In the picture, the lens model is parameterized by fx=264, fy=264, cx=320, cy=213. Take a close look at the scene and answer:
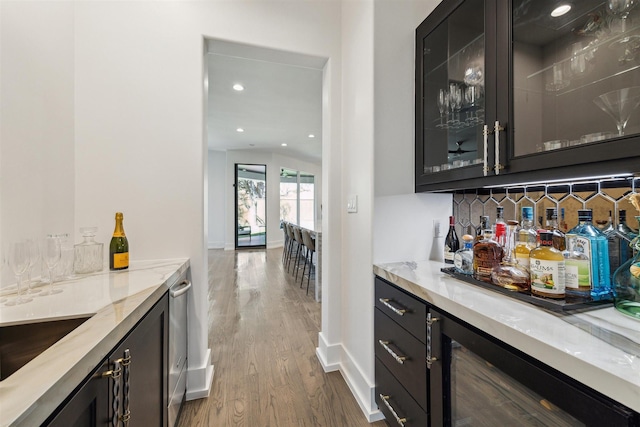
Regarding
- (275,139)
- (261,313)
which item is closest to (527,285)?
(261,313)

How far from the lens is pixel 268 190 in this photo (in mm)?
7914

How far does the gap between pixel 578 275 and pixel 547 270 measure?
8 cm

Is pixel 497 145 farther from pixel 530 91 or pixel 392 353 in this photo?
pixel 392 353

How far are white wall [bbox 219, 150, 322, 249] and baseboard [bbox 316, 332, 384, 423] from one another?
5.97m

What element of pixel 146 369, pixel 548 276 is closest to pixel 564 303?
pixel 548 276

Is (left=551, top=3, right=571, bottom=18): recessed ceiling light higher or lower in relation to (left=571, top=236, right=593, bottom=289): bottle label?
higher

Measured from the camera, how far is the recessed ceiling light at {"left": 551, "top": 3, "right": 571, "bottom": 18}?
934 millimetres

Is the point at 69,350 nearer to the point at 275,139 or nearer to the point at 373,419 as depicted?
the point at 373,419

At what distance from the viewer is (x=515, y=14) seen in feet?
3.44

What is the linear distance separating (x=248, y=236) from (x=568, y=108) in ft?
24.5

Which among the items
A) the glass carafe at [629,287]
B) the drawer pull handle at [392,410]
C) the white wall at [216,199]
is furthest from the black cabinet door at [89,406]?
the white wall at [216,199]

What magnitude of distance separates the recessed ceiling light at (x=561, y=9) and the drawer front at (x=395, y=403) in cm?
161

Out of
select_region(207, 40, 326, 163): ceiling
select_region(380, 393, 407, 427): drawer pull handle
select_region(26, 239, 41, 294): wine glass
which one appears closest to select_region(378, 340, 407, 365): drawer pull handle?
select_region(380, 393, 407, 427): drawer pull handle

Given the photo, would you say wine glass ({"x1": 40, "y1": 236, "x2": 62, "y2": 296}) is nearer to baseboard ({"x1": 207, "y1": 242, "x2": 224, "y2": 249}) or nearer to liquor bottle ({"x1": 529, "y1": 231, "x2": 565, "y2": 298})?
liquor bottle ({"x1": 529, "y1": 231, "x2": 565, "y2": 298})
